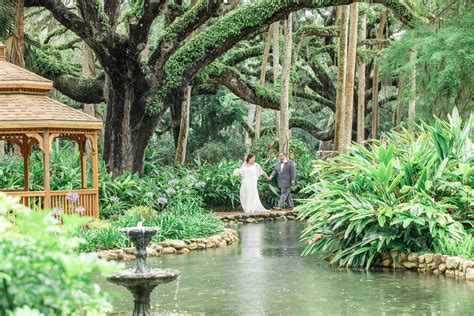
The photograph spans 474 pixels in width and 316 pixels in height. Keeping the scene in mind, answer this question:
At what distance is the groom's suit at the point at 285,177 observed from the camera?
22.2m

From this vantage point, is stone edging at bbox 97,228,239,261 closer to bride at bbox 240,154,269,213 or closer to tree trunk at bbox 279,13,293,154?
bride at bbox 240,154,269,213

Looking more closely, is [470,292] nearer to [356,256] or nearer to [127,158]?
[356,256]

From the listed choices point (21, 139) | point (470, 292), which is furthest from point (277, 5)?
point (470, 292)

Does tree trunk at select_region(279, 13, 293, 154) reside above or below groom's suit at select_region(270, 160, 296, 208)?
above

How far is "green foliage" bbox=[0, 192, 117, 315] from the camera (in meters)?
3.74

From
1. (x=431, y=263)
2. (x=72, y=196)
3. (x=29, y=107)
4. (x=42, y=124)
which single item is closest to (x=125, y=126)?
(x=29, y=107)

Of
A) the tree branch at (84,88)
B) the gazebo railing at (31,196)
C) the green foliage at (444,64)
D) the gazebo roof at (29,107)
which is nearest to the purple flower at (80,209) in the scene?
the gazebo railing at (31,196)

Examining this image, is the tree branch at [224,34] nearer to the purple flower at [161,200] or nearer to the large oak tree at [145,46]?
the large oak tree at [145,46]

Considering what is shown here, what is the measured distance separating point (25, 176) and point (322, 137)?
1838 cm

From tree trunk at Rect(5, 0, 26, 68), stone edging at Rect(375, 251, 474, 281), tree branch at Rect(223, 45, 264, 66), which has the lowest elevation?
stone edging at Rect(375, 251, 474, 281)

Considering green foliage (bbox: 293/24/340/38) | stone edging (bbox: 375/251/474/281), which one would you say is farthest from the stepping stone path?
green foliage (bbox: 293/24/340/38)

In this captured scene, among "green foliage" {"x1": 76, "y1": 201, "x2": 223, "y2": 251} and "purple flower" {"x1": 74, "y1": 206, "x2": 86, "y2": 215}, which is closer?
"green foliage" {"x1": 76, "y1": 201, "x2": 223, "y2": 251}

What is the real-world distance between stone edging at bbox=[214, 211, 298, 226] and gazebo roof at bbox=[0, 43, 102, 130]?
4.76m

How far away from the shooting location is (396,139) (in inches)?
587
